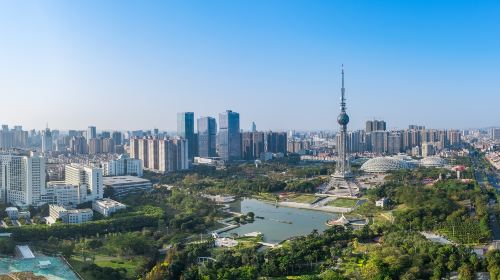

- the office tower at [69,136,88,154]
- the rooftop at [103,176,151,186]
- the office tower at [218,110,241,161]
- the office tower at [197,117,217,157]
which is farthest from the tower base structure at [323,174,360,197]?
the office tower at [69,136,88,154]

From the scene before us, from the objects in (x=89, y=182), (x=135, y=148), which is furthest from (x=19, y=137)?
(x=89, y=182)

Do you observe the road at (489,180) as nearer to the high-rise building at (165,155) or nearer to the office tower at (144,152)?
the high-rise building at (165,155)

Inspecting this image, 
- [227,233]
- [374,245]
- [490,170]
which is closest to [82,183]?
[227,233]

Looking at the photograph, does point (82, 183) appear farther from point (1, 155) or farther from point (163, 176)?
point (163, 176)

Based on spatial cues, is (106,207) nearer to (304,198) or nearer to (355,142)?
(304,198)

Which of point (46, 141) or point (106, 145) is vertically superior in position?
point (46, 141)

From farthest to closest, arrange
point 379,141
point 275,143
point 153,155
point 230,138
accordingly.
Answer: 1. point 379,141
2. point 275,143
3. point 230,138
4. point 153,155

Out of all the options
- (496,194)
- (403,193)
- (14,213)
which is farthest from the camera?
(496,194)
